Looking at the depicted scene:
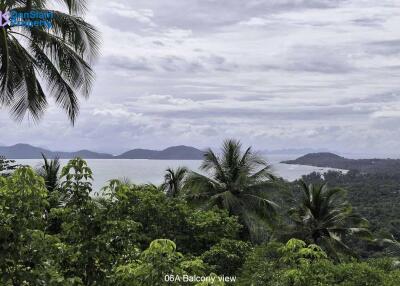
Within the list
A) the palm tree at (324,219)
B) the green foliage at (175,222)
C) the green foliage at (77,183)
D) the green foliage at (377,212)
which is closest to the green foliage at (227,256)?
the green foliage at (175,222)

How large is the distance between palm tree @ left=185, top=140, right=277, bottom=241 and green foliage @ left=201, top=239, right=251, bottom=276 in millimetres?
7432

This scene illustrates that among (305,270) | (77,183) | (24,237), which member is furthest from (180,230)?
(24,237)

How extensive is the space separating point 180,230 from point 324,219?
42.5 feet

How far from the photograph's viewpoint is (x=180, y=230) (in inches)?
491

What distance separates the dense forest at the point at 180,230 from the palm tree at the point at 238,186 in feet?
0.16

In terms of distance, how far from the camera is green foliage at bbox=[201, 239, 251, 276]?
1095 cm

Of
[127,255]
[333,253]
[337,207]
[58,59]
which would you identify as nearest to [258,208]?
[333,253]

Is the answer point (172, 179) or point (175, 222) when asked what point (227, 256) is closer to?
point (175, 222)

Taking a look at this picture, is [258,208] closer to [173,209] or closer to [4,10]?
[173,209]

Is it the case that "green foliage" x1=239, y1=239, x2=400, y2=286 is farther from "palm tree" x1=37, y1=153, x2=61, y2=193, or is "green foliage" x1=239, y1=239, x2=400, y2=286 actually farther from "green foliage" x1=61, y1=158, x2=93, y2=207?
"palm tree" x1=37, y1=153, x2=61, y2=193

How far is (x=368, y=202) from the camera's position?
65.9m

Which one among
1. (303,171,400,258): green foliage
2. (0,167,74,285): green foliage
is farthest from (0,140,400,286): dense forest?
(303,171,400,258): green foliage

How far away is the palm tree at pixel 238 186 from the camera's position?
19.9 meters

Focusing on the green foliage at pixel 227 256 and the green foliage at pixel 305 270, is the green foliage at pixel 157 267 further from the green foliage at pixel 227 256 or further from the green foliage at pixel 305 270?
the green foliage at pixel 227 256
